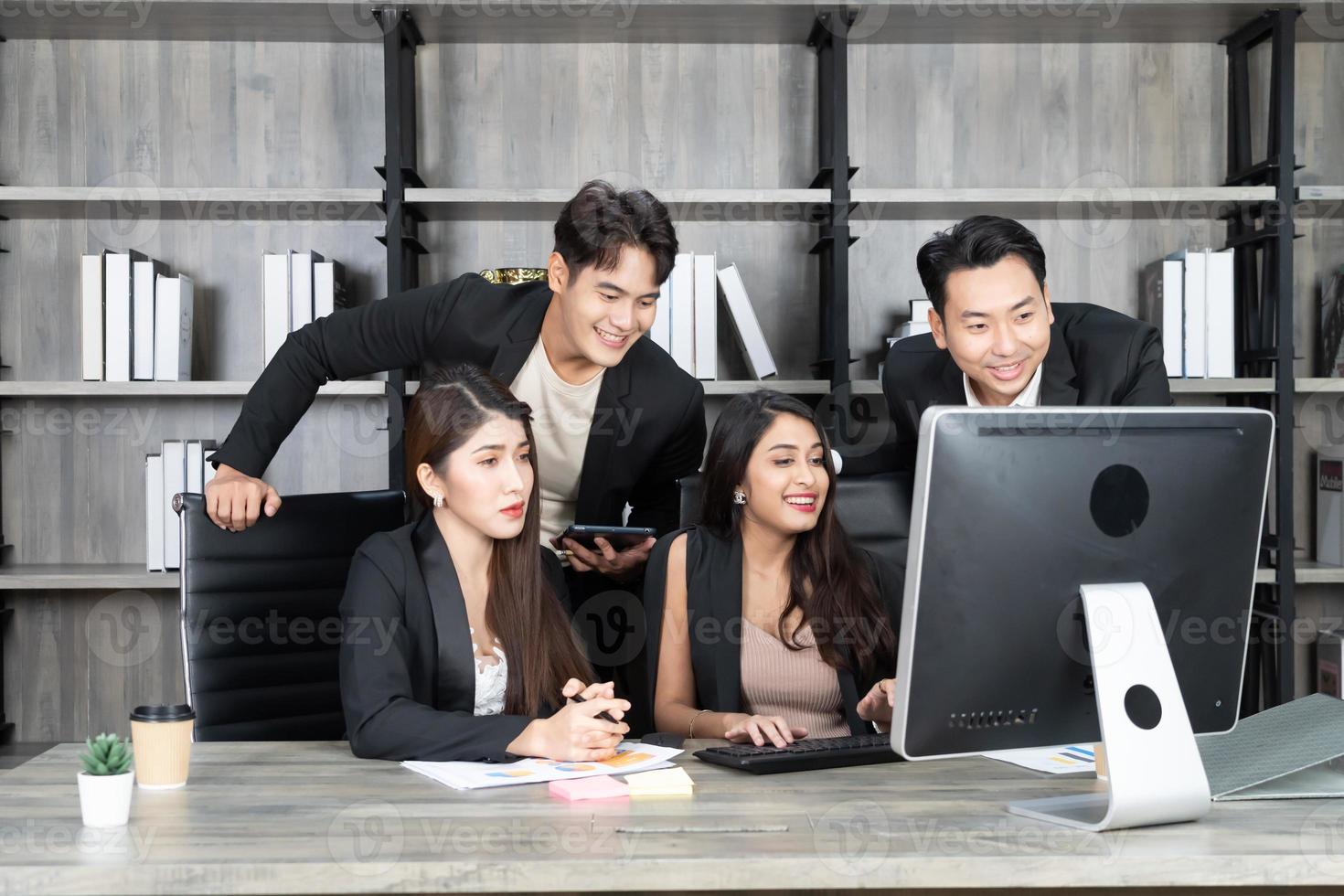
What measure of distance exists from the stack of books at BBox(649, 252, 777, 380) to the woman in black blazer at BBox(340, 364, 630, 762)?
1070 mm

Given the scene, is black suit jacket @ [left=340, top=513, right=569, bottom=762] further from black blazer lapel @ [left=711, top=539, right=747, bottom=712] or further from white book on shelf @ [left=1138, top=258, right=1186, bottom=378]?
white book on shelf @ [left=1138, top=258, right=1186, bottom=378]

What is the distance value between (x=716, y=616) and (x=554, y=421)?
59 cm

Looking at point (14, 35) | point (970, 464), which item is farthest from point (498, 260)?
point (970, 464)

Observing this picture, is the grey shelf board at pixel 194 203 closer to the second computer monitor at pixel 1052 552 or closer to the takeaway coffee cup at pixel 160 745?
the takeaway coffee cup at pixel 160 745

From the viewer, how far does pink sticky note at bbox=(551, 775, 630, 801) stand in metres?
1.24

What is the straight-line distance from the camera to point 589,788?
126cm

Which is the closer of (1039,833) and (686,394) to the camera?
(1039,833)

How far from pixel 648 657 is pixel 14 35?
2.48 m

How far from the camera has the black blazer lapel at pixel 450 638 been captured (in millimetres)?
1659

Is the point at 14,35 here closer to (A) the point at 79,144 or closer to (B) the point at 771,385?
(A) the point at 79,144

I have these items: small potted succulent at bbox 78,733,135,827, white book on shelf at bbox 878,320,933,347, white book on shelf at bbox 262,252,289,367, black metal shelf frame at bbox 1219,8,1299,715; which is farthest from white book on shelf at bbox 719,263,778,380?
small potted succulent at bbox 78,733,135,827

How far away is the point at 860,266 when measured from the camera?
10.6 feet

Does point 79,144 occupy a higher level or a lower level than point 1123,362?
higher

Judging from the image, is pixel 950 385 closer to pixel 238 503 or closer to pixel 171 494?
pixel 238 503
